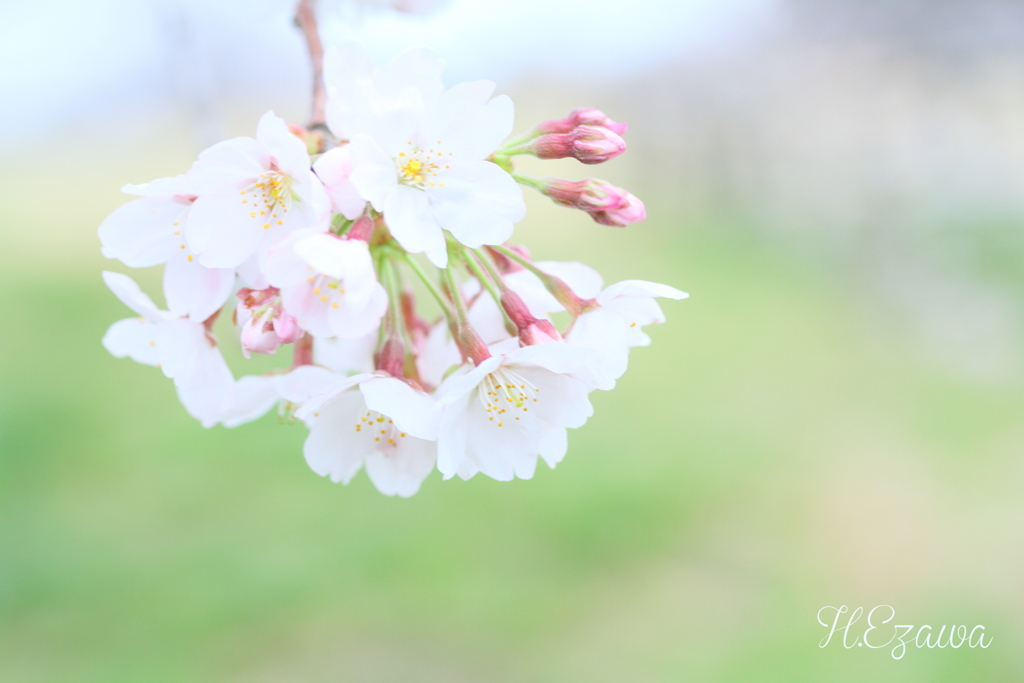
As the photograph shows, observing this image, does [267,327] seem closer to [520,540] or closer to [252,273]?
[252,273]

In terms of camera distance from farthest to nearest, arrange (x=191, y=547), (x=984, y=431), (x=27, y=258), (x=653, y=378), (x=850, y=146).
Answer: (x=850, y=146) → (x=27, y=258) → (x=653, y=378) → (x=984, y=431) → (x=191, y=547)

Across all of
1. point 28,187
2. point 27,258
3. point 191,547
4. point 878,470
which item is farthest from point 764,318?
point 28,187

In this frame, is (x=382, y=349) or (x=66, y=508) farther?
(x=66, y=508)

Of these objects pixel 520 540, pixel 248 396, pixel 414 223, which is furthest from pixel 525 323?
pixel 520 540

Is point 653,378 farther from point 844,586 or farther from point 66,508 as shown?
point 66,508

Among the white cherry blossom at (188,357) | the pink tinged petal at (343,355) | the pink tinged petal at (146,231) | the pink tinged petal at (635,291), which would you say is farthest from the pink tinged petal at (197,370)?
the pink tinged petal at (635,291)

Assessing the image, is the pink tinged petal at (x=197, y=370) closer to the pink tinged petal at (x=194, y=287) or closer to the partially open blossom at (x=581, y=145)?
the pink tinged petal at (x=194, y=287)
